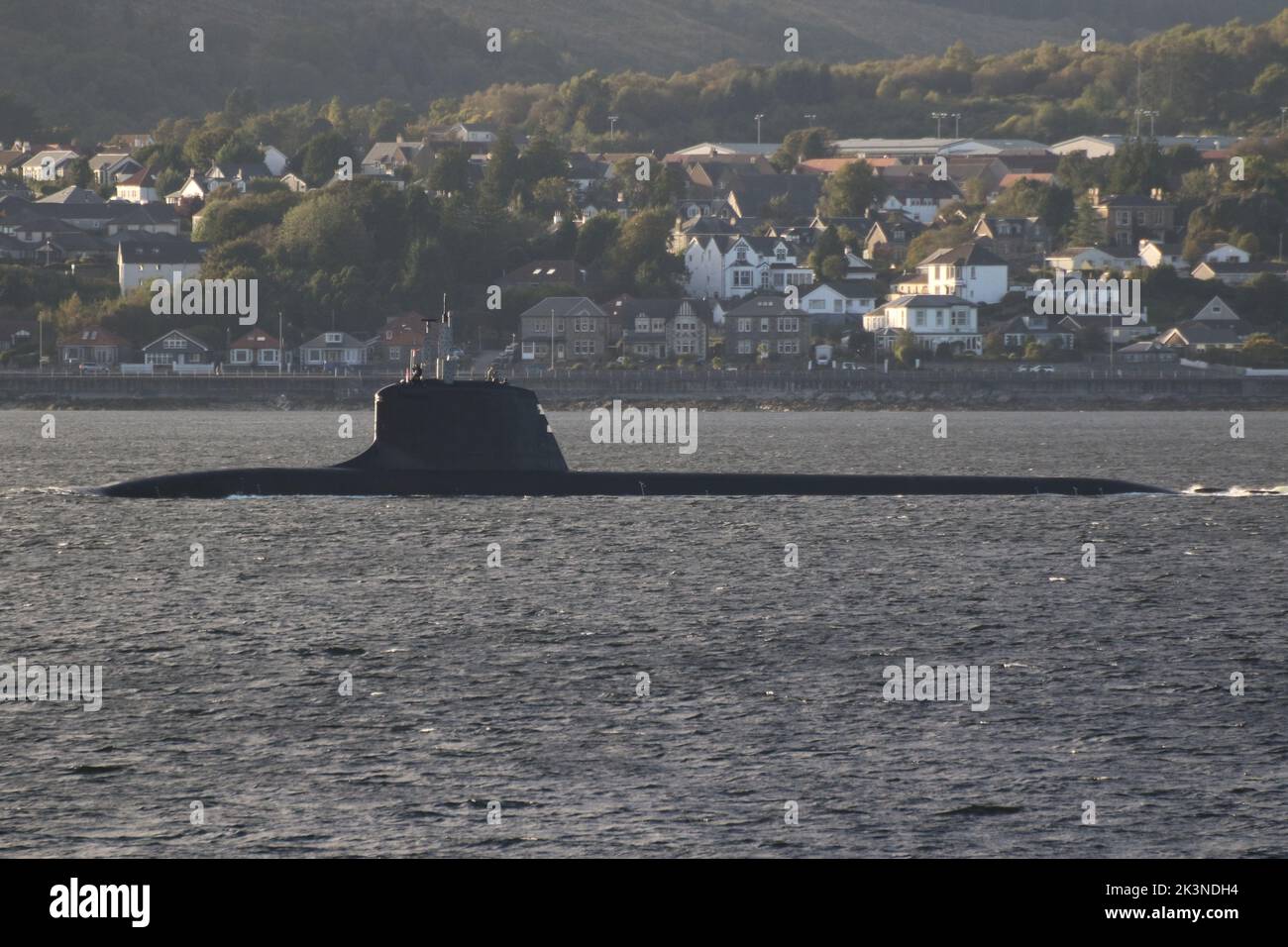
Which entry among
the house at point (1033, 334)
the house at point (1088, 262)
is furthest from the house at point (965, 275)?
the house at point (1088, 262)

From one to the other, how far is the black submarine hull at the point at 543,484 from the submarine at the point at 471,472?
0.11 ft

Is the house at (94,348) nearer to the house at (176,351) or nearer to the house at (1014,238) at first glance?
the house at (176,351)

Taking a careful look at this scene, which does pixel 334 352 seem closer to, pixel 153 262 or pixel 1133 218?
pixel 153 262

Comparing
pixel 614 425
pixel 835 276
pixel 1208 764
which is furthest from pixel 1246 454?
pixel 835 276

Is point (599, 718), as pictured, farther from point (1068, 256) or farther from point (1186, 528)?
point (1068, 256)

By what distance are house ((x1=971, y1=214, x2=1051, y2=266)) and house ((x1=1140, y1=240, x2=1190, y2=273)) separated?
920 cm

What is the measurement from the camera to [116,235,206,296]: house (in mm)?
155000

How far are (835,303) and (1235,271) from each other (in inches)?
1169

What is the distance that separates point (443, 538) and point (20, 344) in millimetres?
105422

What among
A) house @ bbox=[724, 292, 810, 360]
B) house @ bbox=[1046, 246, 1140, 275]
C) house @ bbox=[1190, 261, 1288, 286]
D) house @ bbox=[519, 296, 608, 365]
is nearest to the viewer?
house @ bbox=[519, 296, 608, 365]

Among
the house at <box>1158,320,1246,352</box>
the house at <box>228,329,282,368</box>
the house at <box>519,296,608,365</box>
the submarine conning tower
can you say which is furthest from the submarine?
the house at <box>1158,320,1246,352</box>

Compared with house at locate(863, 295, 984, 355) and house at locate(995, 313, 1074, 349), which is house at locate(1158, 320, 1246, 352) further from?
house at locate(863, 295, 984, 355)

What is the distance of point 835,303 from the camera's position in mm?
152500

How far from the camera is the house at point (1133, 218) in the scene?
184m
